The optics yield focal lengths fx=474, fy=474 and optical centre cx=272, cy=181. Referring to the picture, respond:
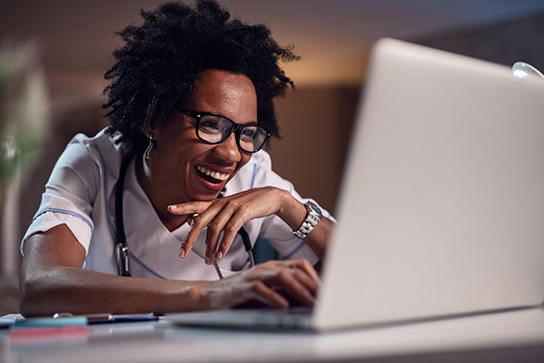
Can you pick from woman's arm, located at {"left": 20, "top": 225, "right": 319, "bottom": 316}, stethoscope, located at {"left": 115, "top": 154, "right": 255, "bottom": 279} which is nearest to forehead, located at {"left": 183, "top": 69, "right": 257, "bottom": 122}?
stethoscope, located at {"left": 115, "top": 154, "right": 255, "bottom": 279}

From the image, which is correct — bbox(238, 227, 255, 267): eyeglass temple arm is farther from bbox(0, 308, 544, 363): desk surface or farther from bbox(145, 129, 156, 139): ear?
bbox(0, 308, 544, 363): desk surface

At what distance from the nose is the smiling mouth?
4cm

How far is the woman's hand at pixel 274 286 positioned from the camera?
1.73ft

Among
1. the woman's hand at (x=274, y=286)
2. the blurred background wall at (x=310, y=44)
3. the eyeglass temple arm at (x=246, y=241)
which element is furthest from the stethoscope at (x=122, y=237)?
the blurred background wall at (x=310, y=44)

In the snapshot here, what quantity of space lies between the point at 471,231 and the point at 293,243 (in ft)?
2.64

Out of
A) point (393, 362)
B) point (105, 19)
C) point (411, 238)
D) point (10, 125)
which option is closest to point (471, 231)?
point (411, 238)

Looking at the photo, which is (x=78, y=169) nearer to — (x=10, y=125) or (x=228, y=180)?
(x=228, y=180)

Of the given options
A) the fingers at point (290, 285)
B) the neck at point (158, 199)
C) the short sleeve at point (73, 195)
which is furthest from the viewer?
the neck at point (158, 199)

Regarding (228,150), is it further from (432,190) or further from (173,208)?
(432,190)

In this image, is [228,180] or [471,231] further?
[228,180]

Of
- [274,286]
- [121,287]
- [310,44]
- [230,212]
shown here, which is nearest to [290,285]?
[274,286]

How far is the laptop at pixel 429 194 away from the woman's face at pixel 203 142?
2.07 feet

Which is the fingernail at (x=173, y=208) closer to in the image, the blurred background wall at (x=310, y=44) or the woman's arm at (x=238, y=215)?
the woman's arm at (x=238, y=215)

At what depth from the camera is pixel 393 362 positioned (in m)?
0.31
